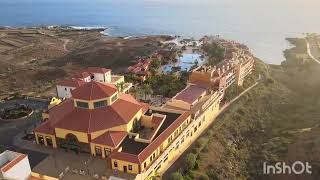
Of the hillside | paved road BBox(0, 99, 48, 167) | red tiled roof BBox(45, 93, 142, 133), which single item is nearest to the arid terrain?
paved road BBox(0, 99, 48, 167)

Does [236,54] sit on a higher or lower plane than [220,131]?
higher

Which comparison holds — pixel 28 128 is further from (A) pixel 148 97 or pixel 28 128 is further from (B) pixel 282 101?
(B) pixel 282 101

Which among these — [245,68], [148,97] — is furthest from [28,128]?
[245,68]

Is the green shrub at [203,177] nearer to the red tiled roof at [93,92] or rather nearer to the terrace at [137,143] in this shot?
the terrace at [137,143]

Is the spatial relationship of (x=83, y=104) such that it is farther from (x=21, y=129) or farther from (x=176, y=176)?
(x=176, y=176)

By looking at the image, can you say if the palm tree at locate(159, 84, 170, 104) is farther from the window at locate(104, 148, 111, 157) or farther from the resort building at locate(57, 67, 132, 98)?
the window at locate(104, 148, 111, 157)

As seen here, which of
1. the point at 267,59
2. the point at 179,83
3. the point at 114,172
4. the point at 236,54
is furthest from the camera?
the point at 267,59

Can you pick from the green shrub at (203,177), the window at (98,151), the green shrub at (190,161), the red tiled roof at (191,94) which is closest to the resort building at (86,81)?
the red tiled roof at (191,94)

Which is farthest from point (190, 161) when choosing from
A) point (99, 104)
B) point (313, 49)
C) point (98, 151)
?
point (313, 49)
